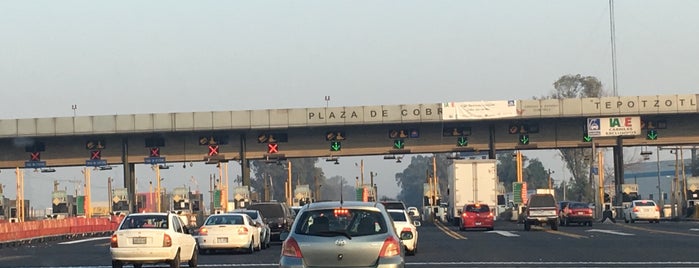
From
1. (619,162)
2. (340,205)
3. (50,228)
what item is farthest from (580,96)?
(340,205)

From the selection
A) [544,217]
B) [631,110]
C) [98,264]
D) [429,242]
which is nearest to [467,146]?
[631,110]

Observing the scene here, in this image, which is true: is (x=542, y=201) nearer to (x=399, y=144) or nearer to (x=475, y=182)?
(x=475, y=182)

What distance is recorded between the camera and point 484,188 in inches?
2239

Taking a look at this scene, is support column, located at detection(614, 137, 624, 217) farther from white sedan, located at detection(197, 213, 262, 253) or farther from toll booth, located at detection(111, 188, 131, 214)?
white sedan, located at detection(197, 213, 262, 253)

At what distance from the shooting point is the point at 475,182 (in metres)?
56.9

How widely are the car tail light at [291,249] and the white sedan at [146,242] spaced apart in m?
9.22

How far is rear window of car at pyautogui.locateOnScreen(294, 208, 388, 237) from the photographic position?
615 inches

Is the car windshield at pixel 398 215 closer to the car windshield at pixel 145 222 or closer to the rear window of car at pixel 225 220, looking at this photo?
the rear window of car at pixel 225 220

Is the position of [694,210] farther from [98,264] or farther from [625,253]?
[98,264]

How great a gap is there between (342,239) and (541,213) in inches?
1434

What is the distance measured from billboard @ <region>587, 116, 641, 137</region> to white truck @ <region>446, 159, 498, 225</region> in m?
13.1

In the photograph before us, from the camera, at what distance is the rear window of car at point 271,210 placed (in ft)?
136

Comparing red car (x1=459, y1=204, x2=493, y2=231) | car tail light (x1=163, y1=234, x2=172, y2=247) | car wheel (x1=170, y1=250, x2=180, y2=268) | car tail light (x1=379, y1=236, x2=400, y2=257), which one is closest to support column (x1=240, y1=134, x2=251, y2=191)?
red car (x1=459, y1=204, x2=493, y2=231)

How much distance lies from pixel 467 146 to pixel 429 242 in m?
33.8
